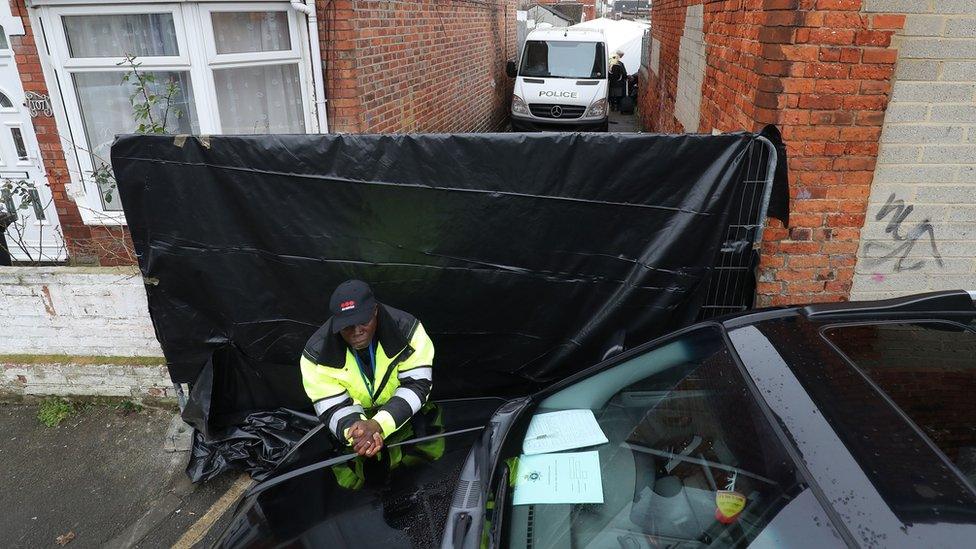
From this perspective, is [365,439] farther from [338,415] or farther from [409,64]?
[409,64]

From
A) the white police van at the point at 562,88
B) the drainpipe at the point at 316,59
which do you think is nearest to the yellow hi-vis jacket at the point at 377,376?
the drainpipe at the point at 316,59

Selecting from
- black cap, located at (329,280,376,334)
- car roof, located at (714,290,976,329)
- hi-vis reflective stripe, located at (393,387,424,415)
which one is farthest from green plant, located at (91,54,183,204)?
car roof, located at (714,290,976,329)

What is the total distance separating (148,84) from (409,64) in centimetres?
305

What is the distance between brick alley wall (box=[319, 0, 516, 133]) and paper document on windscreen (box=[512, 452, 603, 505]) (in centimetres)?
437

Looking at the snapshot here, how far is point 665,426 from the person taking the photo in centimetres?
217

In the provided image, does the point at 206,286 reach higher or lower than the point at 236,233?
lower

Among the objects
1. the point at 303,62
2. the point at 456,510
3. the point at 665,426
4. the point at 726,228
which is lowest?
the point at 456,510

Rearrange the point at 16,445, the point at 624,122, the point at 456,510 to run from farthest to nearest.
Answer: the point at 624,122, the point at 16,445, the point at 456,510

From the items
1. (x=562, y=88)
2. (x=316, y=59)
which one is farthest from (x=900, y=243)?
(x=562, y=88)

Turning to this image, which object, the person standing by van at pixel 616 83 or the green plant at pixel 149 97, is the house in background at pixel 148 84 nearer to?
the green plant at pixel 149 97

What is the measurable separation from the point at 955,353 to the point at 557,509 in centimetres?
131

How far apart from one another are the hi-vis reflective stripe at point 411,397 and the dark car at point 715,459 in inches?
8.8

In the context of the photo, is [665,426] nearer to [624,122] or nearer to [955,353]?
[955,353]

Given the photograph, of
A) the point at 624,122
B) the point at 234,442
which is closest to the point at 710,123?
the point at 234,442
